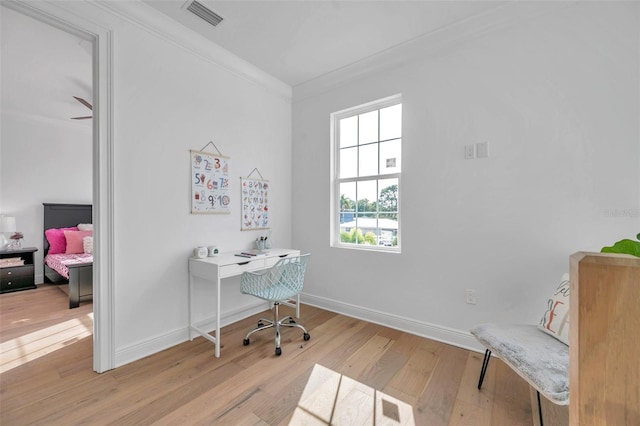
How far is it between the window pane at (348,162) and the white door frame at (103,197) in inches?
87.3

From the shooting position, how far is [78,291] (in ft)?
11.0

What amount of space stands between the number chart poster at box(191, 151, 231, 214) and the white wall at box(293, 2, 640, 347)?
1540 mm

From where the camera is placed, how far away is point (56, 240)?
4406mm

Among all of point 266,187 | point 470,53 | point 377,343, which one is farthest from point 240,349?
point 470,53

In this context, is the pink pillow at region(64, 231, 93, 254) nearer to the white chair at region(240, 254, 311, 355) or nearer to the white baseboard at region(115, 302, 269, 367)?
the white baseboard at region(115, 302, 269, 367)

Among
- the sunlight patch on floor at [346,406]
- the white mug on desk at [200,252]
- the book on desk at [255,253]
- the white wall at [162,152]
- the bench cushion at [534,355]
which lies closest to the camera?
the bench cushion at [534,355]

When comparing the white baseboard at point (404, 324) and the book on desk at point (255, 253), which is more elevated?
the book on desk at point (255, 253)

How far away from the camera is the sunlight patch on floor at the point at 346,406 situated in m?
1.57

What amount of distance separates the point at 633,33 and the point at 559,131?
0.68 m

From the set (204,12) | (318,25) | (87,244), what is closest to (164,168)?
(204,12)

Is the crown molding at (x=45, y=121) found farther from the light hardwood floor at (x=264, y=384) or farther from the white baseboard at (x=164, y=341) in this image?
the white baseboard at (x=164, y=341)

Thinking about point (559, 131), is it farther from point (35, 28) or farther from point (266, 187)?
point (35, 28)

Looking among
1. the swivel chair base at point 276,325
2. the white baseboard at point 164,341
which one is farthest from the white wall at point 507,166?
the white baseboard at point 164,341

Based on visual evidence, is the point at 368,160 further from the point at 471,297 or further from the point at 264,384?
the point at 264,384
